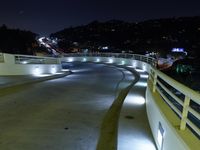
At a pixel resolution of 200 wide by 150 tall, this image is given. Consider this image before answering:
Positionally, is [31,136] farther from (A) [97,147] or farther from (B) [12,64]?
(B) [12,64]

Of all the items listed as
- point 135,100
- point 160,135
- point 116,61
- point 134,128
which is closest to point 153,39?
point 116,61

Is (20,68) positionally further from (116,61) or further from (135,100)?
(116,61)

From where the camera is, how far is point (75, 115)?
661 cm

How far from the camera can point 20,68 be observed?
15.1 metres

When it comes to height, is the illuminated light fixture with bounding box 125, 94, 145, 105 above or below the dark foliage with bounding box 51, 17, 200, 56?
below

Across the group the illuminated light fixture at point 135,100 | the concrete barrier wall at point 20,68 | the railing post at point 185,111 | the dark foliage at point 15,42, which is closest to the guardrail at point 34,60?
the concrete barrier wall at point 20,68

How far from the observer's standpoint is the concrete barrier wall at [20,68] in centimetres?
1400

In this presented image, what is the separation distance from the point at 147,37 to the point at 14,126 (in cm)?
12103

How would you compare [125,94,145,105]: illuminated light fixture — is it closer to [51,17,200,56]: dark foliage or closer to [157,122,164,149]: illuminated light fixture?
[157,122,164,149]: illuminated light fixture

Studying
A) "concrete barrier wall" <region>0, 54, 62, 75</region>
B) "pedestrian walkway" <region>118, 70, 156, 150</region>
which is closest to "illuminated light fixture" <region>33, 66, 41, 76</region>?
"concrete barrier wall" <region>0, 54, 62, 75</region>

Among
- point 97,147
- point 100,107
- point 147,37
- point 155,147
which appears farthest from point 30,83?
point 147,37

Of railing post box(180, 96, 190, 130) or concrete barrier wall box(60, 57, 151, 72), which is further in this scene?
concrete barrier wall box(60, 57, 151, 72)

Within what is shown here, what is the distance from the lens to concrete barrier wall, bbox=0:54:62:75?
45.9 feet

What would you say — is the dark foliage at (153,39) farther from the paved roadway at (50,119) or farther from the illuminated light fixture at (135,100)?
the paved roadway at (50,119)
